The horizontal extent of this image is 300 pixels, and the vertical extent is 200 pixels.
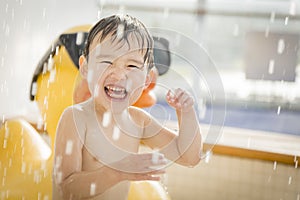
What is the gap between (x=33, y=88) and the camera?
1.19m

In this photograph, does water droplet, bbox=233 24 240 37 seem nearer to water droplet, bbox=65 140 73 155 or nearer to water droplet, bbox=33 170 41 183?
water droplet, bbox=33 170 41 183

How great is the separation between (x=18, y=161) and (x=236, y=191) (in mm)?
594

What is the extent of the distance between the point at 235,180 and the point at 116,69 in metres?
0.69

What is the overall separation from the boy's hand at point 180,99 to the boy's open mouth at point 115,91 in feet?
0.23

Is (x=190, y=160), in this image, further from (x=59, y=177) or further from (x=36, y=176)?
(x=36, y=176)

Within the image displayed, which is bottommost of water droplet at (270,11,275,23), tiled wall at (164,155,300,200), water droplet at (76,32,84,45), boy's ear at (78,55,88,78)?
tiled wall at (164,155,300,200)

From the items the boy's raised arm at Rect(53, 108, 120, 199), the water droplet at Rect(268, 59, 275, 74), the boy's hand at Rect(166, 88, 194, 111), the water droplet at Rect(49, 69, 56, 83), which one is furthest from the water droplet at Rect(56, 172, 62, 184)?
the water droplet at Rect(268, 59, 275, 74)

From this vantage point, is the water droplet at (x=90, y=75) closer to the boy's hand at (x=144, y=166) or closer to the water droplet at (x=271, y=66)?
the boy's hand at (x=144, y=166)

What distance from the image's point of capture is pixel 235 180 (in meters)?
1.35

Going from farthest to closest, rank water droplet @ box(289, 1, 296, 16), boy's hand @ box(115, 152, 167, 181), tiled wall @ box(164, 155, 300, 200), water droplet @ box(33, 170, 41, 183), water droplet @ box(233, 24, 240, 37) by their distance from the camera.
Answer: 1. water droplet @ box(233, 24, 240, 37)
2. water droplet @ box(289, 1, 296, 16)
3. tiled wall @ box(164, 155, 300, 200)
4. water droplet @ box(33, 170, 41, 183)
5. boy's hand @ box(115, 152, 167, 181)

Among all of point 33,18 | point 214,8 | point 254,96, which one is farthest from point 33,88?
point 254,96

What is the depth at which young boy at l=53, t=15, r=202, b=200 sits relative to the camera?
78 centimetres

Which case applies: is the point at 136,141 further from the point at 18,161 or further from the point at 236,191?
the point at 236,191

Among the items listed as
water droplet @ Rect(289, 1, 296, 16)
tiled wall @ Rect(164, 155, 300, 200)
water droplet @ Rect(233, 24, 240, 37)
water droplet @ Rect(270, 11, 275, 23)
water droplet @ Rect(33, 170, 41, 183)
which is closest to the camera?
water droplet @ Rect(33, 170, 41, 183)
